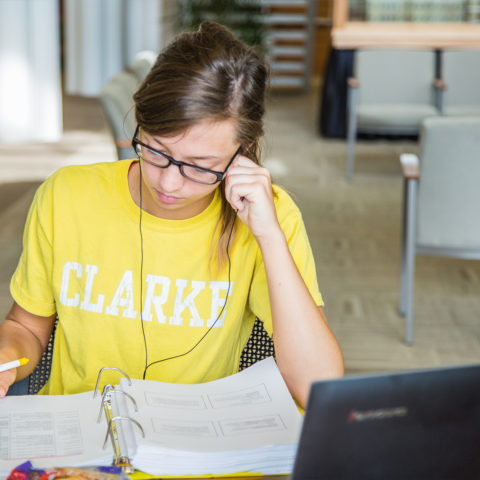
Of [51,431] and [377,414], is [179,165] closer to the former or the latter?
[51,431]

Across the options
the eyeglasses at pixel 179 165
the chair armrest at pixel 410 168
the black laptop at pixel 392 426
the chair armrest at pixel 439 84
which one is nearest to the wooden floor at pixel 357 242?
the eyeglasses at pixel 179 165

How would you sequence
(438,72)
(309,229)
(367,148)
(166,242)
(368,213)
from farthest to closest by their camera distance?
(367,148)
(438,72)
(368,213)
(309,229)
(166,242)

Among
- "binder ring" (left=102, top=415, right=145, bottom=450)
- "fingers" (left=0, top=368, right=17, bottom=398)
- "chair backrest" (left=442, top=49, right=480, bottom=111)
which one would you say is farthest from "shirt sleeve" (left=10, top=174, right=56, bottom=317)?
"chair backrest" (left=442, top=49, right=480, bottom=111)

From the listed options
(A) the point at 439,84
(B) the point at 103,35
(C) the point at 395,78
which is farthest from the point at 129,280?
(B) the point at 103,35

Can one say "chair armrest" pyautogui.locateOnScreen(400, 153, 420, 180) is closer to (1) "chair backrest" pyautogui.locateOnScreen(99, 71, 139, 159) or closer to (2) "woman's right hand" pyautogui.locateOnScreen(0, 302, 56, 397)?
(1) "chair backrest" pyautogui.locateOnScreen(99, 71, 139, 159)

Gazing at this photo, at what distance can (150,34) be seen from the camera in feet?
27.6

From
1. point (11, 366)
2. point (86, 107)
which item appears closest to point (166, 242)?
point (11, 366)

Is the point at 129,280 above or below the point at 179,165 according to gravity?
below

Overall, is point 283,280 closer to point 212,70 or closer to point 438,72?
point 212,70

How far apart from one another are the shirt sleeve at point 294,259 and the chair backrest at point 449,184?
1.50m

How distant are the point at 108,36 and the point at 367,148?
11.4 feet

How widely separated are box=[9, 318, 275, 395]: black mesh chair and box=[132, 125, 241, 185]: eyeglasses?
32 cm

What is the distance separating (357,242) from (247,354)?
277cm

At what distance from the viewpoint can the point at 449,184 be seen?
2688mm
